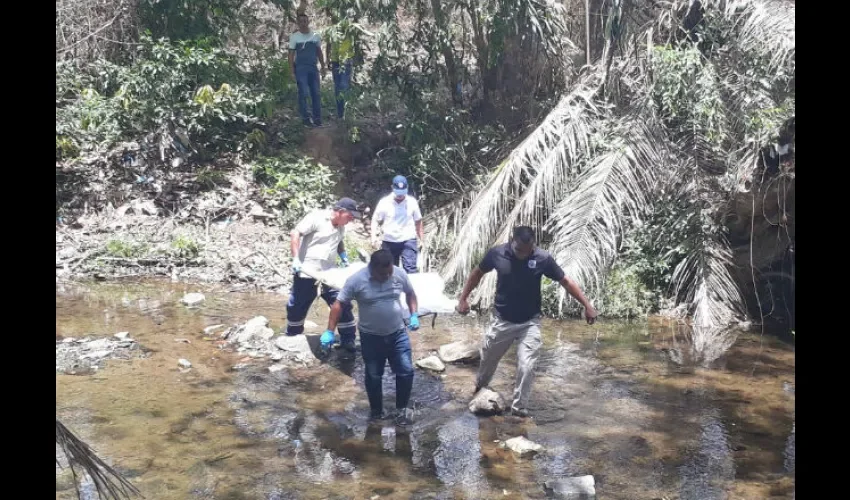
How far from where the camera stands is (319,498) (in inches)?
Result: 204

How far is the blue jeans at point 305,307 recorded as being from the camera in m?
7.83

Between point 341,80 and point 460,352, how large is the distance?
7518 millimetres

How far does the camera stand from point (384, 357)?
253 inches

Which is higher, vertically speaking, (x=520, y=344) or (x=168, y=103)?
(x=168, y=103)

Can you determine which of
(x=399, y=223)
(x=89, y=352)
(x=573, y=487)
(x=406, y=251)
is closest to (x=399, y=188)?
(x=399, y=223)

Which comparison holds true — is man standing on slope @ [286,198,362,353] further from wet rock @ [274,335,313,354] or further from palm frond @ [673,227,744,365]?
palm frond @ [673,227,744,365]

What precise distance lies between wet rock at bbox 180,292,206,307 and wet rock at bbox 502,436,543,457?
5.39 meters

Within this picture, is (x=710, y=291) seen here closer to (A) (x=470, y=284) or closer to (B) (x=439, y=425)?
(A) (x=470, y=284)

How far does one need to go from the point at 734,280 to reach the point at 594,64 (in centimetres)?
408

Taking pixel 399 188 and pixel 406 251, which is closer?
pixel 399 188

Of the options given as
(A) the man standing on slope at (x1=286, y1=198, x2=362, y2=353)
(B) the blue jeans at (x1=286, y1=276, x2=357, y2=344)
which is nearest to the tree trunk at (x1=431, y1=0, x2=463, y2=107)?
(A) the man standing on slope at (x1=286, y1=198, x2=362, y2=353)

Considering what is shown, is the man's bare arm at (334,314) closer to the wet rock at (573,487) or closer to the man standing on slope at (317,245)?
the man standing on slope at (317,245)
